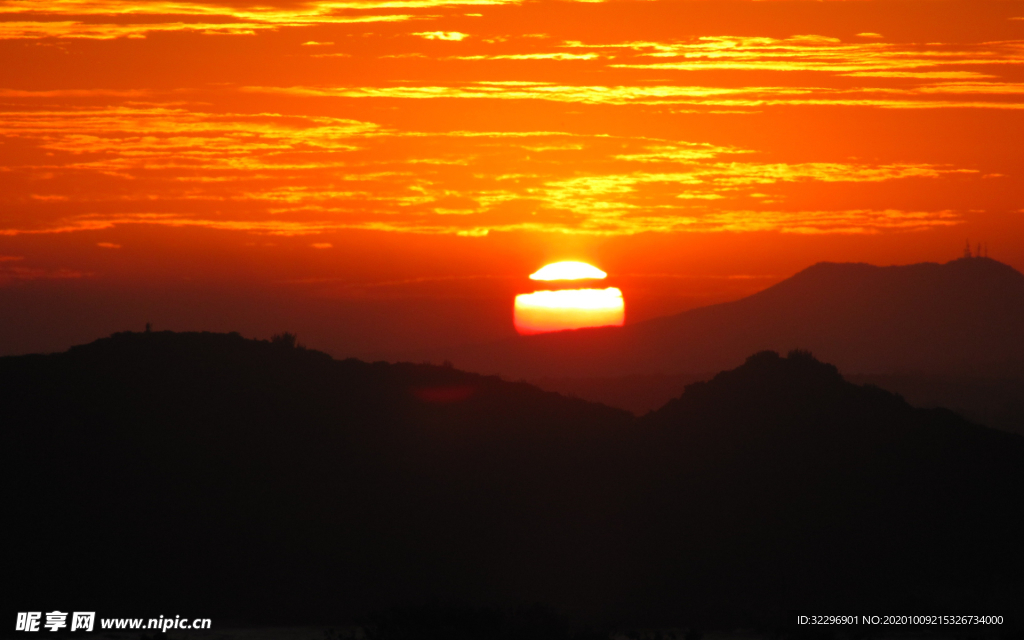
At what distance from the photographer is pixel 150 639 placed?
101 ft

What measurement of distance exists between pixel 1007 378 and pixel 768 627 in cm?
13298

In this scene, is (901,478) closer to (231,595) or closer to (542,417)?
(542,417)

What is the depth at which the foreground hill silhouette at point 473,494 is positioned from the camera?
37.4 metres

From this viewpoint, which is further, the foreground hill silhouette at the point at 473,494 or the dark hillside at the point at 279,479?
the dark hillside at the point at 279,479

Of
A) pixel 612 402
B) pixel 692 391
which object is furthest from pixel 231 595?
pixel 612 402

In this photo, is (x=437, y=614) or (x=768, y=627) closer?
(x=437, y=614)

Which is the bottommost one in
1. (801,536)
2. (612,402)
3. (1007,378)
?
(801,536)

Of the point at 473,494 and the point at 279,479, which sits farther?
the point at 473,494

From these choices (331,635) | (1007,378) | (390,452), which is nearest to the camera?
(331,635)

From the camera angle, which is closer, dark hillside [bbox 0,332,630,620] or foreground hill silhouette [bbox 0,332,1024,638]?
foreground hill silhouette [bbox 0,332,1024,638]

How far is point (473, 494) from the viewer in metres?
43.1

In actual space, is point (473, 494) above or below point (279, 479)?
below

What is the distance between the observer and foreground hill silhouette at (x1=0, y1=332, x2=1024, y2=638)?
37.4m

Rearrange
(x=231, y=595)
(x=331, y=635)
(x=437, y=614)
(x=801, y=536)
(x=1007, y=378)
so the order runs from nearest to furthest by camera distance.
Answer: (x=437, y=614), (x=331, y=635), (x=231, y=595), (x=801, y=536), (x=1007, y=378)
